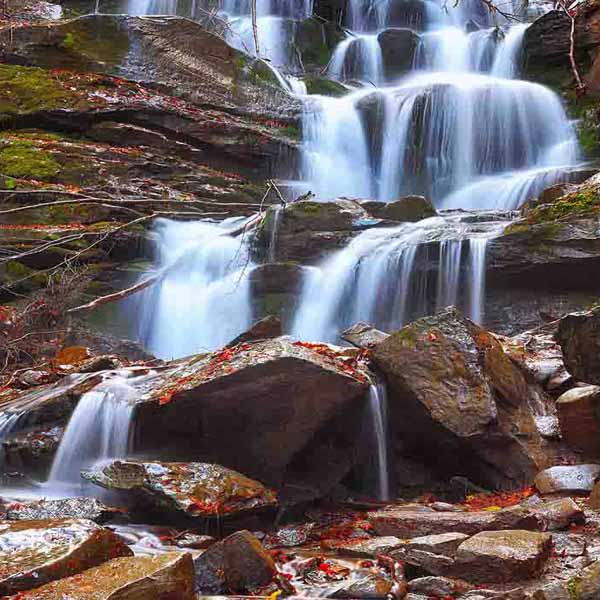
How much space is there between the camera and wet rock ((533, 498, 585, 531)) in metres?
4.06

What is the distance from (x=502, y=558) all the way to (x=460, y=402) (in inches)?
80.2

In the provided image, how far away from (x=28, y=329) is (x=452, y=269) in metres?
5.56

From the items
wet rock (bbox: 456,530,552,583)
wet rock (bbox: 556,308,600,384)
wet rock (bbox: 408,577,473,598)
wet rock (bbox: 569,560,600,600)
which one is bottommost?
wet rock (bbox: 408,577,473,598)

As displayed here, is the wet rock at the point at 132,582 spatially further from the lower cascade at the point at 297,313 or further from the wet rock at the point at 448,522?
the wet rock at the point at 448,522

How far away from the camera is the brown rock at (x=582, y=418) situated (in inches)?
206

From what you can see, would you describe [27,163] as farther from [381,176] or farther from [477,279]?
[477,279]

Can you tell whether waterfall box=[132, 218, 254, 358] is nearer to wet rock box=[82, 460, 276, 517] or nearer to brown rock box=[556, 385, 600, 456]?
wet rock box=[82, 460, 276, 517]

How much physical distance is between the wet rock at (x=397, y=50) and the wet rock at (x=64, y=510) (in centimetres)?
1674

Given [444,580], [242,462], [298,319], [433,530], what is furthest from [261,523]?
[298,319]

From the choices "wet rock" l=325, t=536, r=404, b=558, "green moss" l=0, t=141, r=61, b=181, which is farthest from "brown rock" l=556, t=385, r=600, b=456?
"green moss" l=0, t=141, r=61, b=181

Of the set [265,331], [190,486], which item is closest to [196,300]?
[265,331]

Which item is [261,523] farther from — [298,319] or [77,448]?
[298,319]

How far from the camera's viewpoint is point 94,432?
592 centimetres

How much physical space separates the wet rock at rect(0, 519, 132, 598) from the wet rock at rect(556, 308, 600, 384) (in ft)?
10.3
